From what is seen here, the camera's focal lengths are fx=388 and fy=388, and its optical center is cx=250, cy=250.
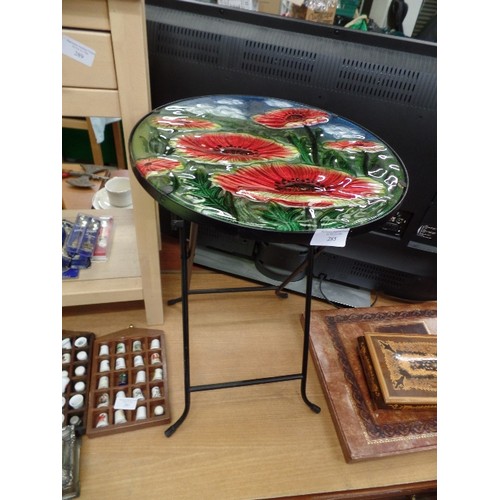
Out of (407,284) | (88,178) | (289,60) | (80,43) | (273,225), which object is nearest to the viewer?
(273,225)

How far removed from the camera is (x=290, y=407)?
747mm

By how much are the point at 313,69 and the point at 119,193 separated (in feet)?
1.82

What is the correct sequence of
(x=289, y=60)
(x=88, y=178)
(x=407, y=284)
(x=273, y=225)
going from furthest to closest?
1. (x=88, y=178)
2. (x=407, y=284)
3. (x=289, y=60)
4. (x=273, y=225)

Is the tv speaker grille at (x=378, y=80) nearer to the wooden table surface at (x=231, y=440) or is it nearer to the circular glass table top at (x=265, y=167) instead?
the circular glass table top at (x=265, y=167)

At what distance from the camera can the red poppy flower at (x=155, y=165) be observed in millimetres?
442

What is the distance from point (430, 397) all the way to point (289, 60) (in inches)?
25.2

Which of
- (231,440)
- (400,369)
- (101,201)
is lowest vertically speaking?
(231,440)

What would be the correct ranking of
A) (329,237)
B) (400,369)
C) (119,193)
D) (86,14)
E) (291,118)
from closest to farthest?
1. (329,237)
2. (86,14)
3. (291,118)
4. (400,369)
5. (119,193)

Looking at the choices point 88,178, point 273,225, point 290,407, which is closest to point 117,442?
point 290,407

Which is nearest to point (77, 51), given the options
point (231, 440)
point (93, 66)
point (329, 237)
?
point (93, 66)

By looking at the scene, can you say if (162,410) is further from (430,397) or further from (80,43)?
Answer: (80,43)

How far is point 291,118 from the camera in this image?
620 mm

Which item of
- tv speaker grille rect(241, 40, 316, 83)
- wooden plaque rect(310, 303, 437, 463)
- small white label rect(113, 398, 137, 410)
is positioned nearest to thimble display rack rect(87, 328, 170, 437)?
small white label rect(113, 398, 137, 410)

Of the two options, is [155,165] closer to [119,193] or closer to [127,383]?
[127,383]
